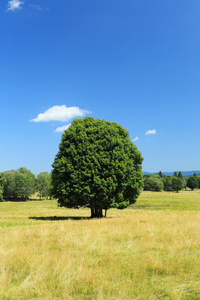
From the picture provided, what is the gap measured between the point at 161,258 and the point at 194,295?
2422mm

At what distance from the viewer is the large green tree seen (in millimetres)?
24719

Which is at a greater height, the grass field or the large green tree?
the large green tree

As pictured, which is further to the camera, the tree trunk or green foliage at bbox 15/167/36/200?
green foliage at bbox 15/167/36/200

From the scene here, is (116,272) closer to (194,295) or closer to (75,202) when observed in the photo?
(194,295)

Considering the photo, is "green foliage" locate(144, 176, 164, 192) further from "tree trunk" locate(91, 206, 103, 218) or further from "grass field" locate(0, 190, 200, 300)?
"grass field" locate(0, 190, 200, 300)

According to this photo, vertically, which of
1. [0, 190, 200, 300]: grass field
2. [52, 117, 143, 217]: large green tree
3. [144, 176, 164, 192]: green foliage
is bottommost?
[144, 176, 164, 192]: green foliage

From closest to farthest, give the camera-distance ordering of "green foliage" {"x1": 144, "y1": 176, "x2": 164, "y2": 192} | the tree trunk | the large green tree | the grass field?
the grass field < the large green tree < the tree trunk < "green foliage" {"x1": 144, "y1": 176, "x2": 164, "y2": 192}

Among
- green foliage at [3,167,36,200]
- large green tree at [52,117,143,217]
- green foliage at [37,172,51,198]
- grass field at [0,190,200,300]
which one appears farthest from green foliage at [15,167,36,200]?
grass field at [0,190,200,300]

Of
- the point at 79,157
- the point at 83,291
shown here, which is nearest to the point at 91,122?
the point at 79,157

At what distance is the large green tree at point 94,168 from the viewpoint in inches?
973

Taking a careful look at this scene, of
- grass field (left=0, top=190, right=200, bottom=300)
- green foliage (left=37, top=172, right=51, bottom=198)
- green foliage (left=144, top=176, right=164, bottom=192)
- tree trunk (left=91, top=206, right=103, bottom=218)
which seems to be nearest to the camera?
grass field (left=0, top=190, right=200, bottom=300)

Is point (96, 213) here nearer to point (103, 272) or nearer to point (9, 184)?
point (103, 272)

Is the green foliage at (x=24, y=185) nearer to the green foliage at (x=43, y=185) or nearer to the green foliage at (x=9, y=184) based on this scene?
the green foliage at (x=9, y=184)

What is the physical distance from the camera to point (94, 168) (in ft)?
81.8
